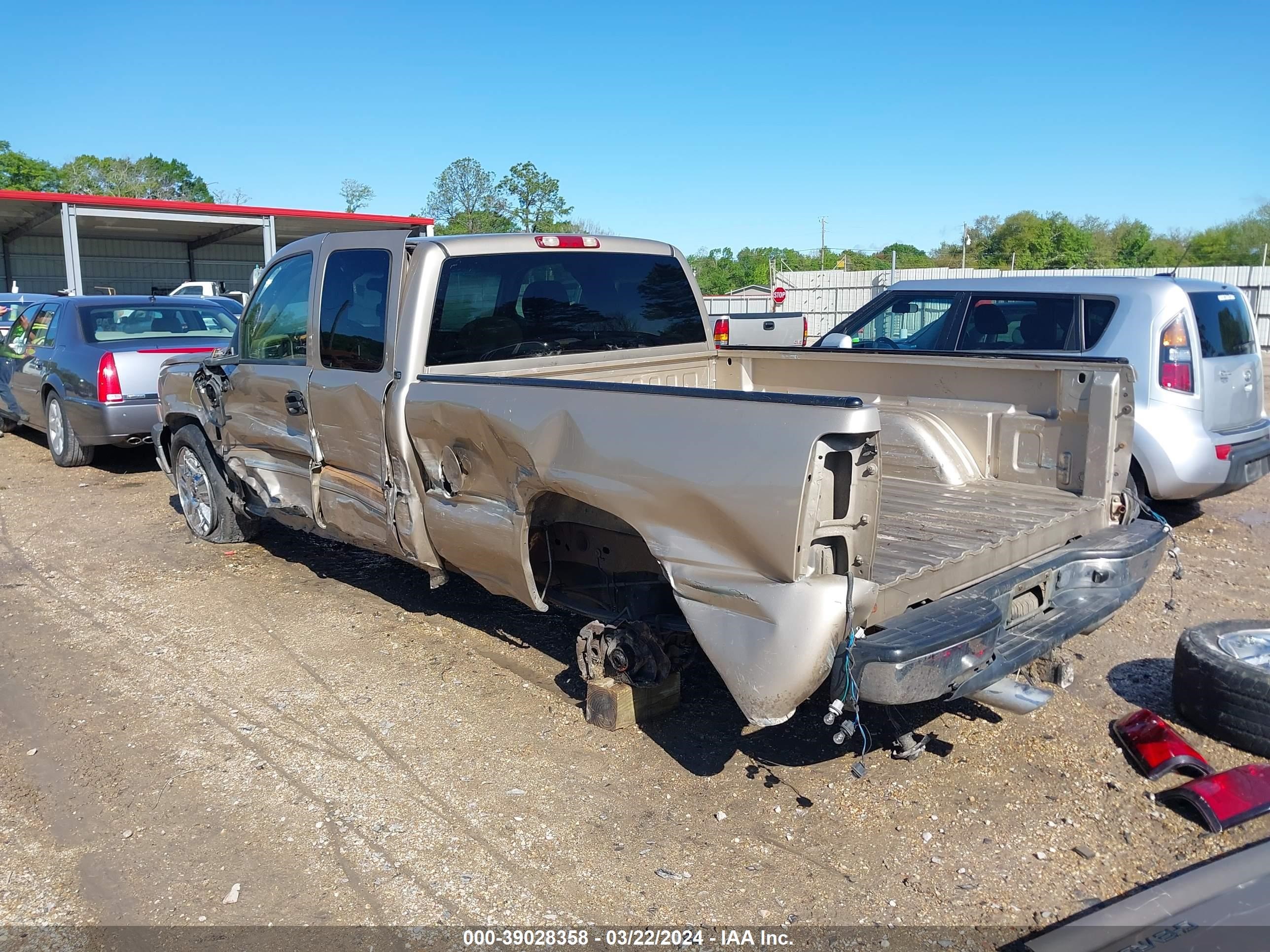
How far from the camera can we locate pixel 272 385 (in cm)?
564

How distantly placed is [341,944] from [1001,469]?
343 centimetres

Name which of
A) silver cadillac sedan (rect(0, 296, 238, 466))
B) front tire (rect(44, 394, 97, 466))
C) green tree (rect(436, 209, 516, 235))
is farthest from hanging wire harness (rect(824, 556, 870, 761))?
green tree (rect(436, 209, 516, 235))

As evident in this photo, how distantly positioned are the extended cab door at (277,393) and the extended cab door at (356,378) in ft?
0.48

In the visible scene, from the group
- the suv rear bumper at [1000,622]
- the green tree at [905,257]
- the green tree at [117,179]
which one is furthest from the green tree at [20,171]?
the suv rear bumper at [1000,622]

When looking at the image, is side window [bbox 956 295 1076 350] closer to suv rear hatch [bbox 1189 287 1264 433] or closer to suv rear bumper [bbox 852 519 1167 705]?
suv rear hatch [bbox 1189 287 1264 433]

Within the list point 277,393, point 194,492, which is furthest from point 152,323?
point 277,393

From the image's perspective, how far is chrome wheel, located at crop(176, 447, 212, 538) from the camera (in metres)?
7.11

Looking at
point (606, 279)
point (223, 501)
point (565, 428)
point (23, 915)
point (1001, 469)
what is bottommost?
point (23, 915)

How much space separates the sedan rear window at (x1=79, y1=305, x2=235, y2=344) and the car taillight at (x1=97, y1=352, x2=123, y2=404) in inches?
20.0

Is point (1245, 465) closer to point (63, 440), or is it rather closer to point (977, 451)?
point (977, 451)

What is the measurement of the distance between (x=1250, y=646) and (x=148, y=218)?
30952 millimetres

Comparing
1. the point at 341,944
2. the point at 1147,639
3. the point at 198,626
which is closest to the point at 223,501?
the point at 198,626

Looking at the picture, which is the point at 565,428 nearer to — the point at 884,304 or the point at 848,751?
the point at 848,751

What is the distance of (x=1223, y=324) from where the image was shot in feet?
23.5
